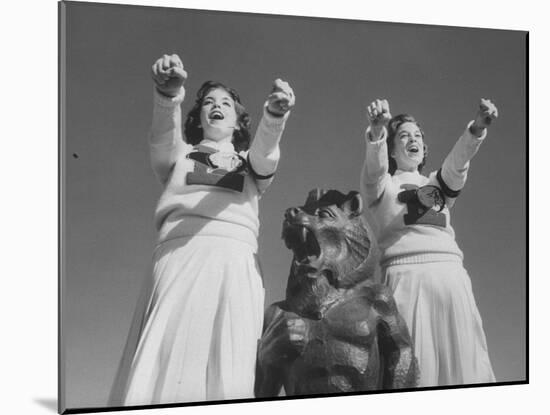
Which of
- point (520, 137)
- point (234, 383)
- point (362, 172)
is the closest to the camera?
point (234, 383)

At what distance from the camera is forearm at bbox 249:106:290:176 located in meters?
5.46

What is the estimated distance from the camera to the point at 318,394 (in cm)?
554

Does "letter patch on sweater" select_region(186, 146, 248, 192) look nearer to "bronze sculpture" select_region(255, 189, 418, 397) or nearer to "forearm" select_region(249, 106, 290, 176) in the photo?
"forearm" select_region(249, 106, 290, 176)

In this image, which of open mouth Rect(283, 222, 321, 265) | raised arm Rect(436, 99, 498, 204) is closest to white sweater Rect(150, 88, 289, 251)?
open mouth Rect(283, 222, 321, 265)

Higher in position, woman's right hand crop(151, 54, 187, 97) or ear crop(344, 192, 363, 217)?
woman's right hand crop(151, 54, 187, 97)

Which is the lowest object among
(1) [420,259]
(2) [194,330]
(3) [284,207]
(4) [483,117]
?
Result: (2) [194,330]

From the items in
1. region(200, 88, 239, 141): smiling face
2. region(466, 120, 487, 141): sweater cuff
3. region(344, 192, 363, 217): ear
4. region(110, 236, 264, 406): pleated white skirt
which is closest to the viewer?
region(110, 236, 264, 406): pleated white skirt

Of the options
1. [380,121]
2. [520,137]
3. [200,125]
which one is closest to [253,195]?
[200,125]

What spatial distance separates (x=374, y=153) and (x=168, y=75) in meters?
1.14

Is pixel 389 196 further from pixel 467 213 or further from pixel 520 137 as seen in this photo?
pixel 520 137

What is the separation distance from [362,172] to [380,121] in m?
0.27

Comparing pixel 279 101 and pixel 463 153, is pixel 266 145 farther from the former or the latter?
pixel 463 153

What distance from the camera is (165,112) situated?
17.5 ft

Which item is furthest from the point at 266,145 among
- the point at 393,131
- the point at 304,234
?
the point at 393,131
